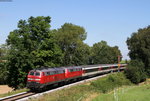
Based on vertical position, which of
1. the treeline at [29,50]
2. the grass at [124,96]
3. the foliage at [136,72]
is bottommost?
the grass at [124,96]

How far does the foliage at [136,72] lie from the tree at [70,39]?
17584mm

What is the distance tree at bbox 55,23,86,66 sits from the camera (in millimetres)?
61253

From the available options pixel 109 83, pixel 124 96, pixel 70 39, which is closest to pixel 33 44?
pixel 109 83

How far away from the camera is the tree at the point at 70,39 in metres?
61.3

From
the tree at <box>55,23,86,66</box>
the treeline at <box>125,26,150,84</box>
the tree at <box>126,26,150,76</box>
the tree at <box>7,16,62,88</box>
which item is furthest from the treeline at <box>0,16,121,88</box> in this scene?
the tree at <box>126,26,150,76</box>

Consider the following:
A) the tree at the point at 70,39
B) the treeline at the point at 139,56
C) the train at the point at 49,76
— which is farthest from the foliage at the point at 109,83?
the tree at the point at 70,39

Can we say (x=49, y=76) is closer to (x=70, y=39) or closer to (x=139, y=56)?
(x=70, y=39)

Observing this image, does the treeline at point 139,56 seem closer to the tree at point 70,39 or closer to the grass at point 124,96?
the tree at point 70,39

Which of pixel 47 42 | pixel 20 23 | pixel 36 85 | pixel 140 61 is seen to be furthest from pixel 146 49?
pixel 36 85

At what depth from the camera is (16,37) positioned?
38.4 m

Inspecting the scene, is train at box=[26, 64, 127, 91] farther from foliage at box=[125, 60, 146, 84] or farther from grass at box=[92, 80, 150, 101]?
foliage at box=[125, 60, 146, 84]

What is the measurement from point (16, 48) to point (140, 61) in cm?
3775

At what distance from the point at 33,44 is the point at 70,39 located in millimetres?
23647

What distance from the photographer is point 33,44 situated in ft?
129
